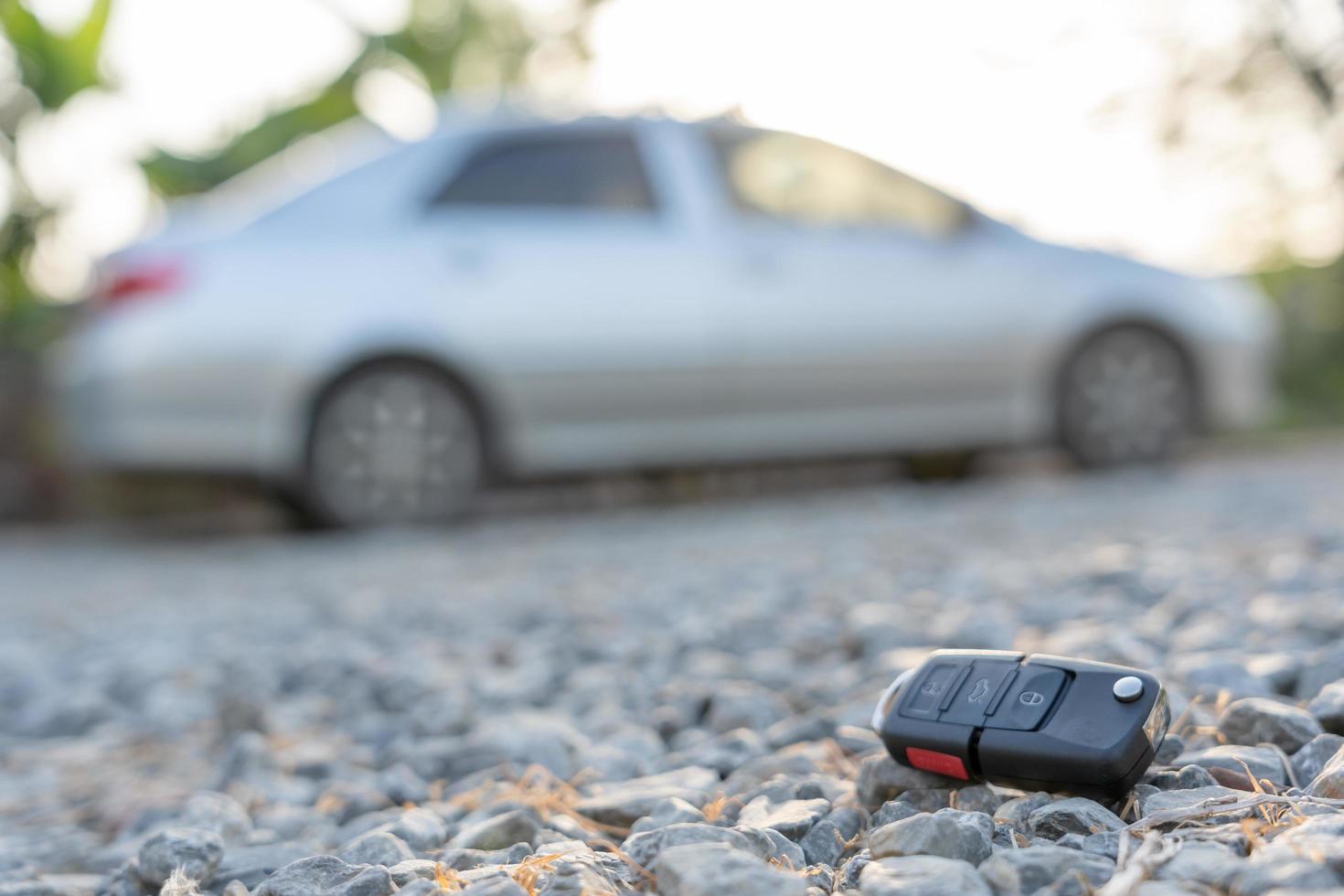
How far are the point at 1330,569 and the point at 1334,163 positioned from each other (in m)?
9.18

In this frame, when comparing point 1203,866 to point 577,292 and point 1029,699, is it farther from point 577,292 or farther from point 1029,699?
point 577,292

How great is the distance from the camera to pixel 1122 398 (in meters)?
4.91

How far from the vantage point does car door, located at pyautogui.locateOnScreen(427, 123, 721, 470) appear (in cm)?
434

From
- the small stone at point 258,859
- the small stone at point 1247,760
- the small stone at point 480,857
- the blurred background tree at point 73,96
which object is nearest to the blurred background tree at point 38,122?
the blurred background tree at point 73,96

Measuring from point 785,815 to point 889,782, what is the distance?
0.13m

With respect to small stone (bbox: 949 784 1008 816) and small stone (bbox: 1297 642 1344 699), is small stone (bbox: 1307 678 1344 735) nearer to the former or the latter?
small stone (bbox: 1297 642 1344 699)

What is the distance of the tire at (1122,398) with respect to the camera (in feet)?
16.1

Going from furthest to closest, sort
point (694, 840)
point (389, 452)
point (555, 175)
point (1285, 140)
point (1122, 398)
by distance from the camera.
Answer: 1. point (1285, 140)
2. point (1122, 398)
3. point (555, 175)
4. point (389, 452)
5. point (694, 840)

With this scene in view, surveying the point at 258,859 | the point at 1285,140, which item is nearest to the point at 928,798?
the point at 258,859

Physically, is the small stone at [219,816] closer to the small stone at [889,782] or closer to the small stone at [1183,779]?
the small stone at [889,782]

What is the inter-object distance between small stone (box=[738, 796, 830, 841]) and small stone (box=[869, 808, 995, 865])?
103 millimetres

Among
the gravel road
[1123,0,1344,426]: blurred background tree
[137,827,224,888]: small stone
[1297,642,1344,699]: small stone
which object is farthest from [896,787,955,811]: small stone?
[1123,0,1344,426]: blurred background tree

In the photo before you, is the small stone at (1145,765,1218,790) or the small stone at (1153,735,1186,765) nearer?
the small stone at (1145,765,1218,790)

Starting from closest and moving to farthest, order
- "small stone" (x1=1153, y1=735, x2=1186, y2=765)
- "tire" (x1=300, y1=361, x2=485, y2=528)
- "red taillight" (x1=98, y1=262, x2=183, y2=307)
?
1. "small stone" (x1=1153, y1=735, x2=1186, y2=765)
2. "red taillight" (x1=98, y1=262, x2=183, y2=307)
3. "tire" (x1=300, y1=361, x2=485, y2=528)
